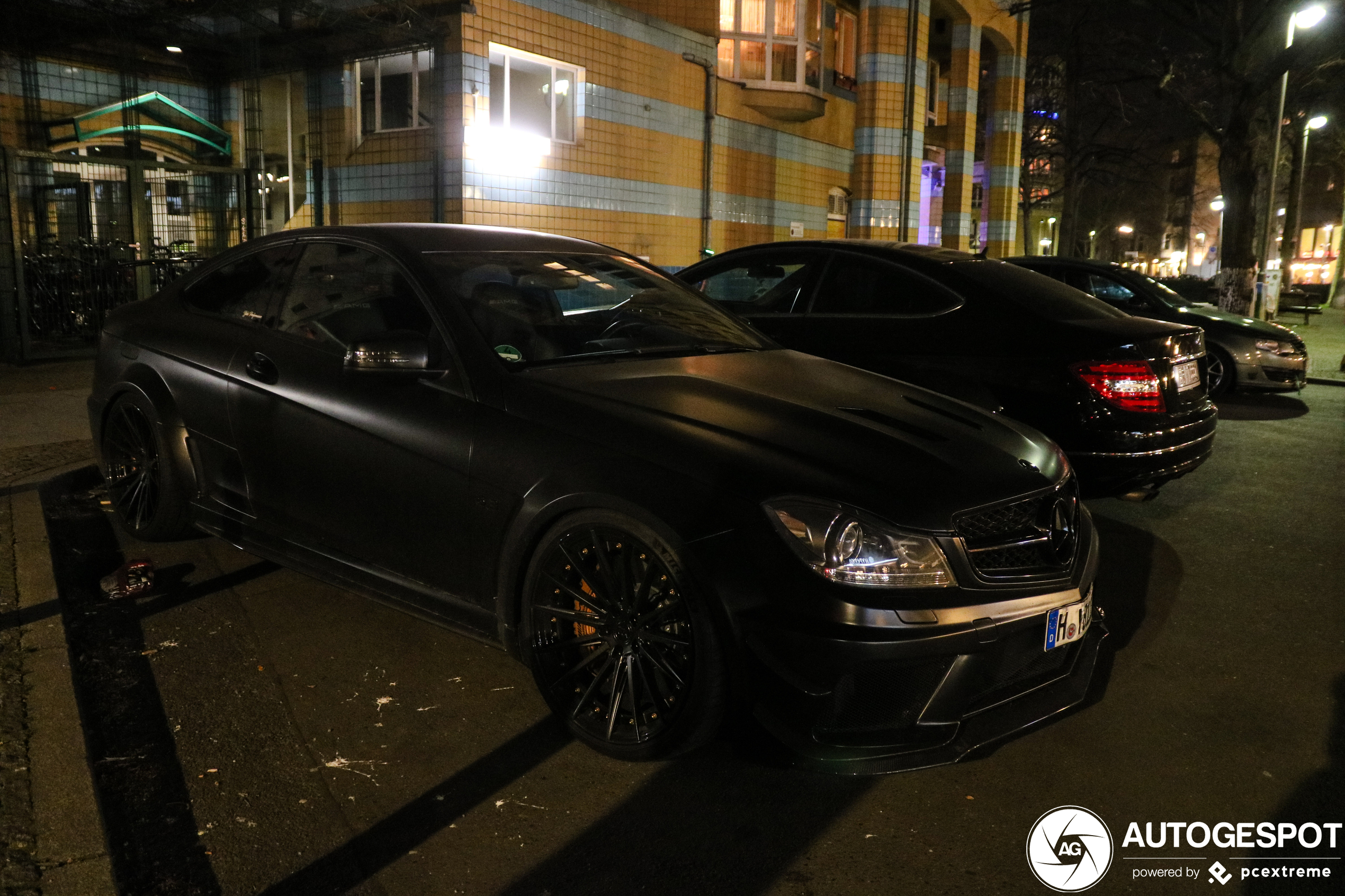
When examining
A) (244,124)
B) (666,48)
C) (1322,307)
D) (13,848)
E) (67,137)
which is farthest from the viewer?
(1322,307)

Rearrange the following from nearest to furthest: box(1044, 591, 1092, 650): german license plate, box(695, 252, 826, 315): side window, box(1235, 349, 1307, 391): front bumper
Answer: box(1044, 591, 1092, 650): german license plate < box(695, 252, 826, 315): side window < box(1235, 349, 1307, 391): front bumper

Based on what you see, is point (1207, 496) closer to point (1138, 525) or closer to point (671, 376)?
point (1138, 525)

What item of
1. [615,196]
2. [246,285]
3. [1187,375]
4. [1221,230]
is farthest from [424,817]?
[1221,230]

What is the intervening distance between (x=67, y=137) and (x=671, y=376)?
41.8 feet

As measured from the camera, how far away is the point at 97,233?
14.1 metres

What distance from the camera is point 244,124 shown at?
1474 cm

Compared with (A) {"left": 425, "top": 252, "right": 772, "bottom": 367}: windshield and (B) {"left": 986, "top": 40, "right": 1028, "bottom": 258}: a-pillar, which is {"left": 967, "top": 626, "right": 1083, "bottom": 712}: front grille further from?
(B) {"left": 986, "top": 40, "right": 1028, "bottom": 258}: a-pillar

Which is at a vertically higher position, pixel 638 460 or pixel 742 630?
pixel 638 460

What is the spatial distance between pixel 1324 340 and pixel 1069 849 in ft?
70.3

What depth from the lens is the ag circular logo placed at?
2814 millimetres

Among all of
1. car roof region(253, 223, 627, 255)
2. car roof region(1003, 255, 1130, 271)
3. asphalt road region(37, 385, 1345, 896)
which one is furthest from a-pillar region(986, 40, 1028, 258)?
asphalt road region(37, 385, 1345, 896)

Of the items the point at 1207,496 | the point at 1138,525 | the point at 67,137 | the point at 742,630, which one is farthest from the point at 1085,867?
the point at 67,137

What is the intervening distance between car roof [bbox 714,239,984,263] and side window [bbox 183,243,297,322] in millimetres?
2951

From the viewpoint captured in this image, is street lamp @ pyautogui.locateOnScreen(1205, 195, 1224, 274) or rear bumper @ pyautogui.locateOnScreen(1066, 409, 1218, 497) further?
street lamp @ pyautogui.locateOnScreen(1205, 195, 1224, 274)
